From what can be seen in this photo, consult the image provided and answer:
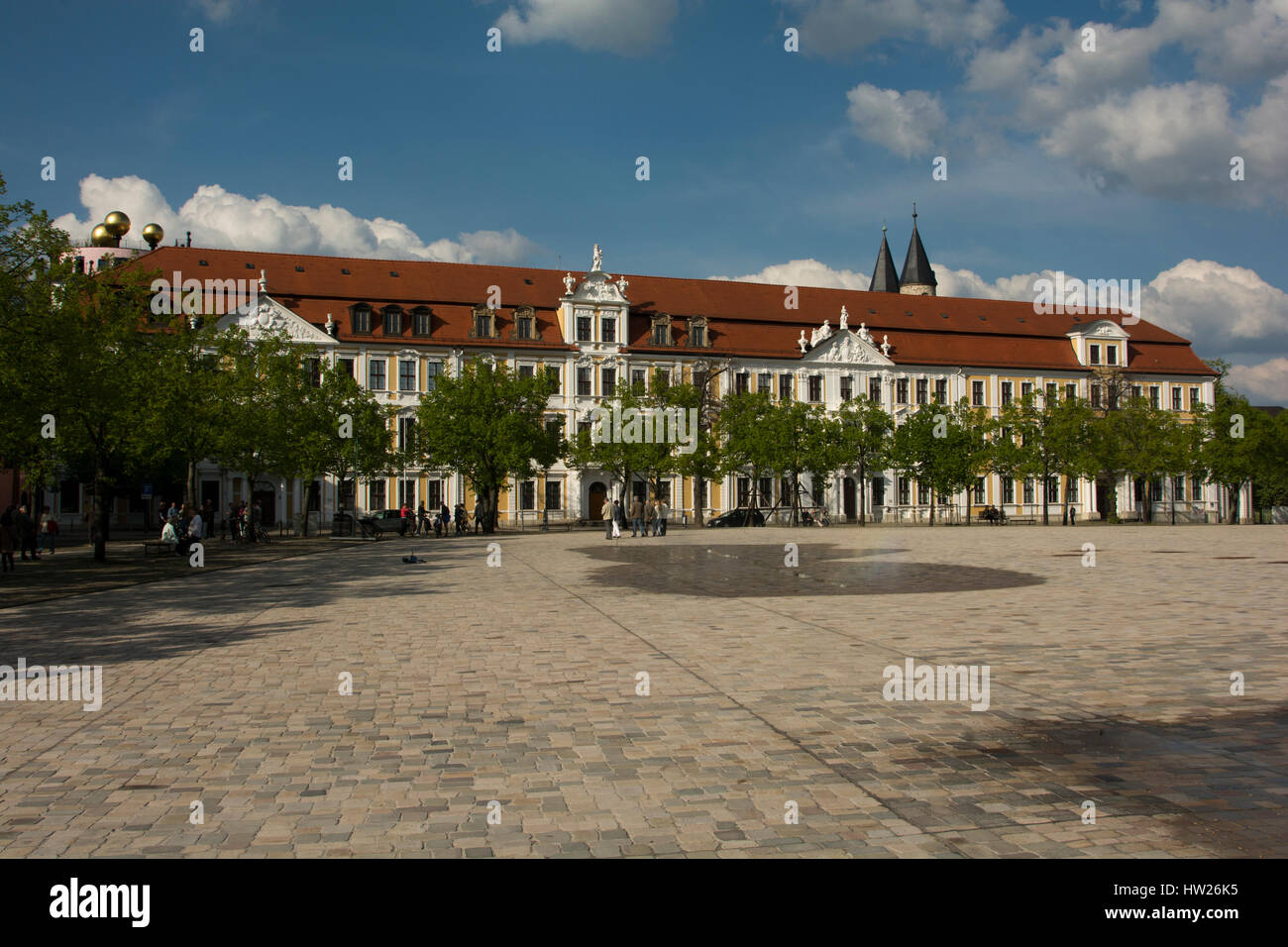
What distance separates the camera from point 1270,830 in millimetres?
4887

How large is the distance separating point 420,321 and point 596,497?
17.6 meters

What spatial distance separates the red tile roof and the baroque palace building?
0.16m

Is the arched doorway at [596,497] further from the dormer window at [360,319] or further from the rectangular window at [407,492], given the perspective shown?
the dormer window at [360,319]

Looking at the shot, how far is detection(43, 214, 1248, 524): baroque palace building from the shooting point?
6606cm

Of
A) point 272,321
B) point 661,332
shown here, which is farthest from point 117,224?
point 661,332

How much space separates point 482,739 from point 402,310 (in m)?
64.1

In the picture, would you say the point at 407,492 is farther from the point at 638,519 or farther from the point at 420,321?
the point at 638,519

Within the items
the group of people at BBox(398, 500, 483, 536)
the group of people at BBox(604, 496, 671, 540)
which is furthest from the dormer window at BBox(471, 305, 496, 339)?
the group of people at BBox(604, 496, 671, 540)

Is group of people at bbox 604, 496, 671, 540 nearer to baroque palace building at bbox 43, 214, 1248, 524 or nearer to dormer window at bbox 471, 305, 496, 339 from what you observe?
baroque palace building at bbox 43, 214, 1248, 524

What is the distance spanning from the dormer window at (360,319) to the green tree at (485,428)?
39.4 feet

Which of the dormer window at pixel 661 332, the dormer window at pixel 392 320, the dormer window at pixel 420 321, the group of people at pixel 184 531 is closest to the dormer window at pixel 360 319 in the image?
the dormer window at pixel 392 320

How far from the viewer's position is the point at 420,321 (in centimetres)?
6769
